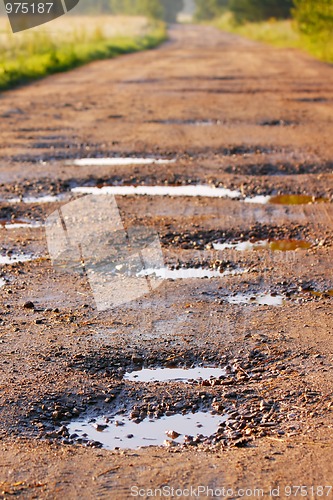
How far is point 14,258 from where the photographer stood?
619 cm

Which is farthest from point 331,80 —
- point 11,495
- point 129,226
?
point 11,495

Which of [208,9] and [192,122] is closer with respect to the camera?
[192,122]

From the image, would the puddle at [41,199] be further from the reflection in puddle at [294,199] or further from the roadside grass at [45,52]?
the roadside grass at [45,52]

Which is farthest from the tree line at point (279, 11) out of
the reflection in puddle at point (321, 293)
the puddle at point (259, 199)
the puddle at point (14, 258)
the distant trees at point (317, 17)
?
the reflection in puddle at point (321, 293)

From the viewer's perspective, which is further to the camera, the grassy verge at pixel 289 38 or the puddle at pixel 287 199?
the grassy verge at pixel 289 38

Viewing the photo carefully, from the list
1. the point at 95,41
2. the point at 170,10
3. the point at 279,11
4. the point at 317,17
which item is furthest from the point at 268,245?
the point at 170,10

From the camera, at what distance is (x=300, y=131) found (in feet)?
38.7

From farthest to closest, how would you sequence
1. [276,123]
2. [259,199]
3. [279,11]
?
[279,11] → [276,123] → [259,199]

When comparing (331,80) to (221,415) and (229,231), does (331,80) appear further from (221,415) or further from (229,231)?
(221,415)

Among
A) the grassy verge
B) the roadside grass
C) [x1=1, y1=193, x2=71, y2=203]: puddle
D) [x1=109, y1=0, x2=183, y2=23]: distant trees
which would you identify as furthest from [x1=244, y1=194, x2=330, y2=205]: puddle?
[x1=109, y1=0, x2=183, y2=23]: distant trees

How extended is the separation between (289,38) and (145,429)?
37857 mm

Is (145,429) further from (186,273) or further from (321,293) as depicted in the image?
(186,273)

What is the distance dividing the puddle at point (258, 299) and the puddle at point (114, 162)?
4.23 meters

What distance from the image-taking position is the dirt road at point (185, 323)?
3.39m
